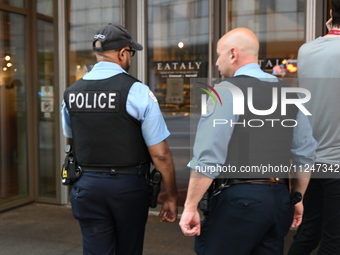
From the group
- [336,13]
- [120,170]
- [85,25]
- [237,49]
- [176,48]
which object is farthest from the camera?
[85,25]

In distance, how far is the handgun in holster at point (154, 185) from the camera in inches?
109

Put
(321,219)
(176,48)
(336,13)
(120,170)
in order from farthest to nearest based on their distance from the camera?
(176,48) → (321,219) → (120,170) → (336,13)

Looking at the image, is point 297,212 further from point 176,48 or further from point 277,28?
point 176,48

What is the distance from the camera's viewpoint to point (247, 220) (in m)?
2.12

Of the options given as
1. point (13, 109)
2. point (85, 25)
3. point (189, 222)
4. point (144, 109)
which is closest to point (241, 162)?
point (189, 222)

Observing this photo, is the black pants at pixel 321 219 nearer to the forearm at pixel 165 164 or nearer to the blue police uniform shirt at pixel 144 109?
the forearm at pixel 165 164

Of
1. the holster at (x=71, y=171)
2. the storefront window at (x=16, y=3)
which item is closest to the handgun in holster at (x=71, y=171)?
the holster at (x=71, y=171)

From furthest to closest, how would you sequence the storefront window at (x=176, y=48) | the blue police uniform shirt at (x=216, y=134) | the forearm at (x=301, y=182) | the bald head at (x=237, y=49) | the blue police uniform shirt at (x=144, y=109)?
the storefront window at (x=176, y=48), the blue police uniform shirt at (x=144, y=109), the forearm at (x=301, y=182), the bald head at (x=237, y=49), the blue police uniform shirt at (x=216, y=134)

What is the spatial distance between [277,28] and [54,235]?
3.36 m

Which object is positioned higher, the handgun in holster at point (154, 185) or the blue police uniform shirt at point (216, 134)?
the blue police uniform shirt at point (216, 134)

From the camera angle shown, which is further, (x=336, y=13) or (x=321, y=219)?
(x=321, y=219)

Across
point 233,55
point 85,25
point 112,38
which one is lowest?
point 233,55

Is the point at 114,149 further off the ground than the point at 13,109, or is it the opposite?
the point at 13,109

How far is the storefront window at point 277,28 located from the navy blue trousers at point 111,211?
8.82 ft
